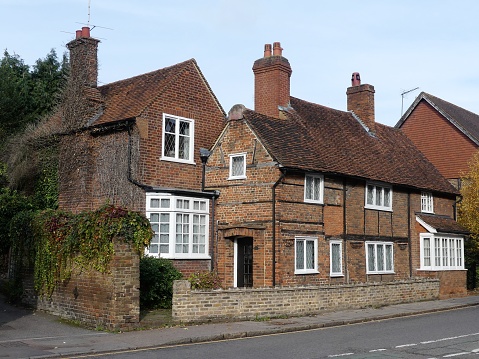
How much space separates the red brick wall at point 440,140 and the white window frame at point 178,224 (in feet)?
66.8

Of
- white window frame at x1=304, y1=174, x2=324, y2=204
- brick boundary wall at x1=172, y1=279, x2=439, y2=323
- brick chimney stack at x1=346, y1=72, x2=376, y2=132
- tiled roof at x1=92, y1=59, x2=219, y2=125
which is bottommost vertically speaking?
brick boundary wall at x1=172, y1=279, x2=439, y2=323

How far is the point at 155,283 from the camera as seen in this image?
1833 cm

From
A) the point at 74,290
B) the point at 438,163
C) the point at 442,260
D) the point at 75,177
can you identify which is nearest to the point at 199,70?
the point at 75,177

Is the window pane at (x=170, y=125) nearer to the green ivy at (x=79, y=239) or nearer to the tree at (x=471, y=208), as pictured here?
the green ivy at (x=79, y=239)

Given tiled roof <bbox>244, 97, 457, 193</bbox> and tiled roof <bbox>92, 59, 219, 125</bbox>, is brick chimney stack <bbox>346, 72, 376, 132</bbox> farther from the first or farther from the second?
tiled roof <bbox>92, 59, 219, 125</bbox>

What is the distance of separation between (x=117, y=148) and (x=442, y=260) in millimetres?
16277

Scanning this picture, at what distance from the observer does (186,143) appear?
74.6ft

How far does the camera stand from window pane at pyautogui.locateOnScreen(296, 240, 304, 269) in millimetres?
21391

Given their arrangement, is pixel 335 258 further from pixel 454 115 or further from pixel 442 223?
pixel 454 115

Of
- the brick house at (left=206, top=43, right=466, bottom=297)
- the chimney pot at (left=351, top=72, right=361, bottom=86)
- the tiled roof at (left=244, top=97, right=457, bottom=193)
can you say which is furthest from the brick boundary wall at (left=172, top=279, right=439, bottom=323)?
the chimney pot at (left=351, top=72, right=361, bottom=86)

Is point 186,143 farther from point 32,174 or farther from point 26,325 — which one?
point 26,325

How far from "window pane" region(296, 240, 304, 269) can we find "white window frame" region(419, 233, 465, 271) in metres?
8.09

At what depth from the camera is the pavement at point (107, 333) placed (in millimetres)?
11977

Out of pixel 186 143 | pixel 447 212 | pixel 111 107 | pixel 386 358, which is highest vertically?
pixel 111 107
